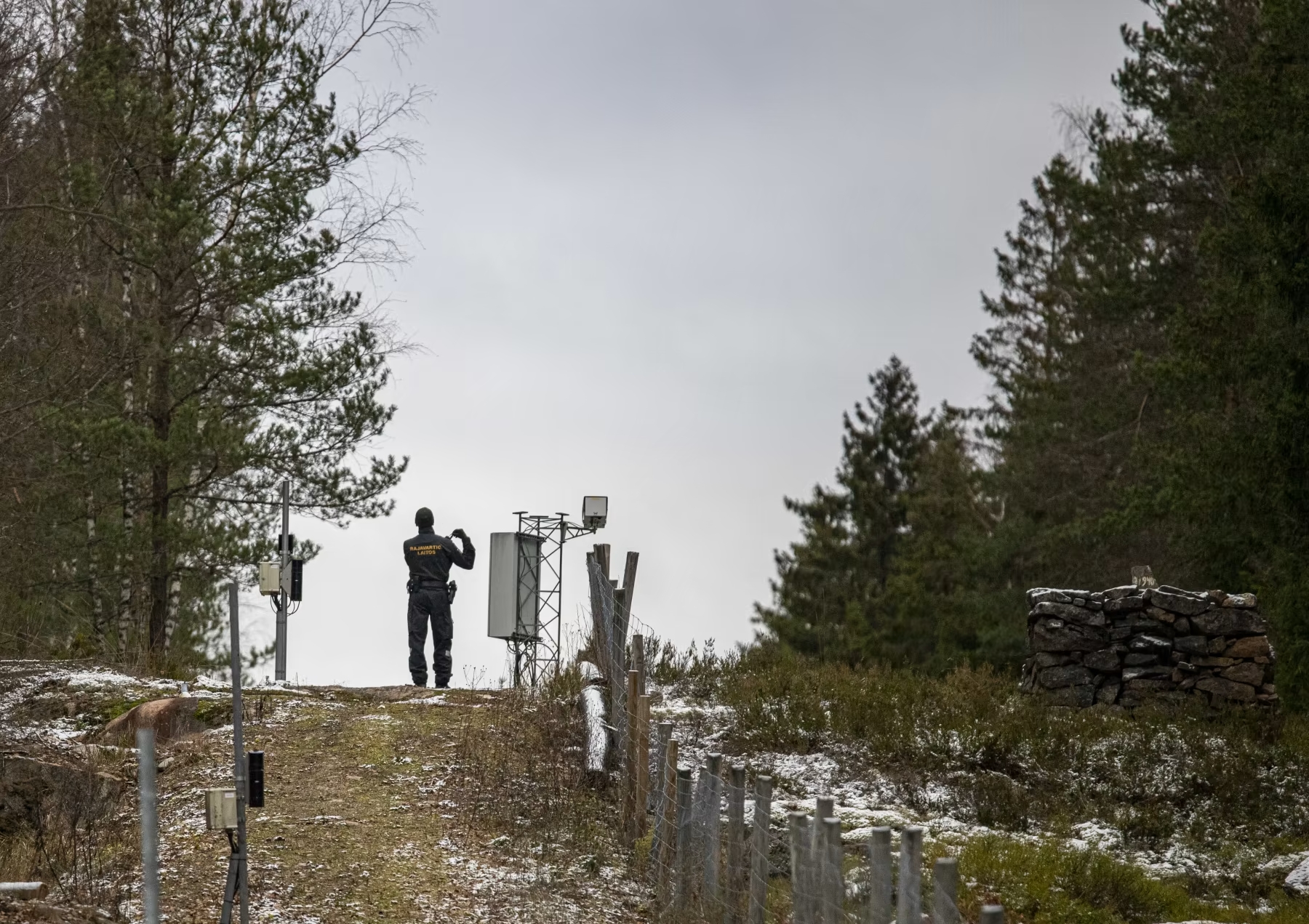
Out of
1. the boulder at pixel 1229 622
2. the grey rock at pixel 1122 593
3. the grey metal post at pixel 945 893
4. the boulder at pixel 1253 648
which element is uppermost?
the grey rock at pixel 1122 593

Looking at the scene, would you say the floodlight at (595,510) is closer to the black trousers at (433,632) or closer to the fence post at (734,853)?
the black trousers at (433,632)

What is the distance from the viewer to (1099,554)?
1162 inches

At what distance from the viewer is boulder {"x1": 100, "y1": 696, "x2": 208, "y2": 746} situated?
47.4 ft

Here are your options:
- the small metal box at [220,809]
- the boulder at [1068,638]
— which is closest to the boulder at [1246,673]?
the boulder at [1068,638]

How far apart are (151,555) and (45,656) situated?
107 inches

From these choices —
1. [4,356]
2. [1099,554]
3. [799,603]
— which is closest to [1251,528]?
[1099,554]

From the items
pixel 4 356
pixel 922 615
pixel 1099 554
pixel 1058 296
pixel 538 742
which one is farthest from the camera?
pixel 922 615

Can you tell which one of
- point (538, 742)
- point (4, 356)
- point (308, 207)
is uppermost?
point (308, 207)

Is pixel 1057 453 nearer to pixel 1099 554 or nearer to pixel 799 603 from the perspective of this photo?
pixel 1099 554

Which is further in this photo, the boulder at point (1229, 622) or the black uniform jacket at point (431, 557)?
the black uniform jacket at point (431, 557)

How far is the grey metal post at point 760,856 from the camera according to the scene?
8.41m

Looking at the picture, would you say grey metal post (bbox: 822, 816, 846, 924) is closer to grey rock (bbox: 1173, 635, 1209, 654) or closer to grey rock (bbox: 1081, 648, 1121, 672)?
grey rock (bbox: 1081, 648, 1121, 672)

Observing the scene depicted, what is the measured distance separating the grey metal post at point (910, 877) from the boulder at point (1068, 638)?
1071cm

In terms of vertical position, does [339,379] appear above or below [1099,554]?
above
